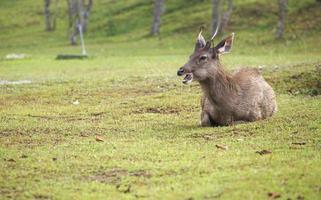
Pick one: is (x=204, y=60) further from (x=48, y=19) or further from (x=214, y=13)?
(x=48, y=19)

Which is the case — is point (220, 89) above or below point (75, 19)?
below

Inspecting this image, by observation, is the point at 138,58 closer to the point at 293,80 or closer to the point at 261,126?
the point at 293,80

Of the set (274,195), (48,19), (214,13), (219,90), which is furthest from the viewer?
(48,19)

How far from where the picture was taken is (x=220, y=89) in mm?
13578

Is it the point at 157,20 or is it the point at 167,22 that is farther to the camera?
the point at 167,22

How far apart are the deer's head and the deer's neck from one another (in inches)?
4.5

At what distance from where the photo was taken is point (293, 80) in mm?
19844

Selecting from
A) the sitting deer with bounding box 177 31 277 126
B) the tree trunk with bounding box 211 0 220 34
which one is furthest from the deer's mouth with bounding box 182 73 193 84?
the tree trunk with bounding box 211 0 220 34

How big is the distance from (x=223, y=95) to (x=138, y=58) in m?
21.8

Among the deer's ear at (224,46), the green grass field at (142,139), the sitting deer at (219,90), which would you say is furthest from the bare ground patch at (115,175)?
the deer's ear at (224,46)

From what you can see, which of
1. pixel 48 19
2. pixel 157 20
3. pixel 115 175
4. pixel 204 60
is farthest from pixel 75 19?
pixel 115 175

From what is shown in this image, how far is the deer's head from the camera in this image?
44.1ft

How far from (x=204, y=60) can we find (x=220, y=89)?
62 cm

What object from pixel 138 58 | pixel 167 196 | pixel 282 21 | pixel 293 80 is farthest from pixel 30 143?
pixel 282 21
